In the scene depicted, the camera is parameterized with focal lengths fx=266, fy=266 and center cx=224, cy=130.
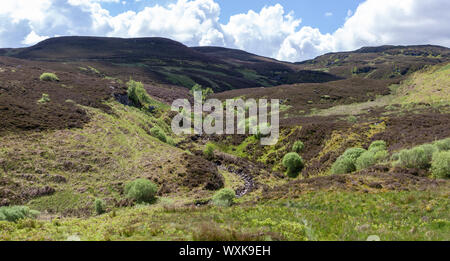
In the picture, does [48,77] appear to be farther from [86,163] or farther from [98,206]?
[98,206]

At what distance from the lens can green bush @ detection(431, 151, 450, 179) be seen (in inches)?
777

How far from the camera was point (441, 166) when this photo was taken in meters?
20.1

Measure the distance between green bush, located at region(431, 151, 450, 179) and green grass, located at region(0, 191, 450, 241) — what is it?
241 inches

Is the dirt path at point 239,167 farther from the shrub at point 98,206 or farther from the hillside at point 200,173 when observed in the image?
the shrub at point 98,206

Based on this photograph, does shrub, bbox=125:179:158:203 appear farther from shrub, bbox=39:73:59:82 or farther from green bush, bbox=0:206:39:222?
shrub, bbox=39:73:59:82

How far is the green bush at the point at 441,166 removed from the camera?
19.7 meters

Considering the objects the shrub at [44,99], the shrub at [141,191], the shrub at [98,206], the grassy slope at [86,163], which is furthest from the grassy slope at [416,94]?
the shrub at [44,99]

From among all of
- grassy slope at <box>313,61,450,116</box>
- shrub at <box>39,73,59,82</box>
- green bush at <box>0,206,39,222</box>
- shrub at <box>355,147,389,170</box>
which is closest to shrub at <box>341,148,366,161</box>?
shrub at <box>355,147,389,170</box>

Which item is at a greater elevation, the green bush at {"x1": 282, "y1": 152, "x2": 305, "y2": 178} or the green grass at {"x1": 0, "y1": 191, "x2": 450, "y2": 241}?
the green grass at {"x1": 0, "y1": 191, "x2": 450, "y2": 241}

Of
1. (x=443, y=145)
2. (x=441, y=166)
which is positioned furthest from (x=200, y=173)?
(x=443, y=145)

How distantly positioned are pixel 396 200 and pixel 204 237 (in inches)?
501

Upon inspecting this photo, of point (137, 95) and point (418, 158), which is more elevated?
point (137, 95)

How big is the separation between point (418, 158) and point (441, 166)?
2.73 m

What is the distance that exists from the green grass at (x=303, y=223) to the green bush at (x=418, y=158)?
323 inches
